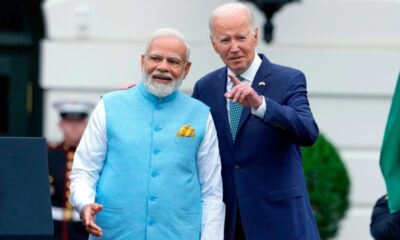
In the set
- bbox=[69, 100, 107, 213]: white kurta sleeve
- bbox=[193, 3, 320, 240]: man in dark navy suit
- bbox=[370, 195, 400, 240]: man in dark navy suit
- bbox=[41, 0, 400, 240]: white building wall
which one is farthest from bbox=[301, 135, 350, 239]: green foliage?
bbox=[69, 100, 107, 213]: white kurta sleeve

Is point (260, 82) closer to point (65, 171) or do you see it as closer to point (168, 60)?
point (168, 60)

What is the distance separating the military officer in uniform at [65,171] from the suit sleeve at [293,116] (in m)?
3.03

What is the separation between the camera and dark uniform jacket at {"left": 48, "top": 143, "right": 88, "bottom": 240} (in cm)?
839

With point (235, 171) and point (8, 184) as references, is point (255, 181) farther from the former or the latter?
point (8, 184)

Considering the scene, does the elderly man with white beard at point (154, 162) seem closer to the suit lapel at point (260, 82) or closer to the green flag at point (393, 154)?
the suit lapel at point (260, 82)

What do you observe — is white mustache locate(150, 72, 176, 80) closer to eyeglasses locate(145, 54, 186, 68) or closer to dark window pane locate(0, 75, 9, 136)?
eyeglasses locate(145, 54, 186, 68)

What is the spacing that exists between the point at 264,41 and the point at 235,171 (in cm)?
368

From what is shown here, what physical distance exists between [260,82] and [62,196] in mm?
3039

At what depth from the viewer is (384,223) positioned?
6.41m

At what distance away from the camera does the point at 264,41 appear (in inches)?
364

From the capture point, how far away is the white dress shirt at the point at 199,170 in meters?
5.44

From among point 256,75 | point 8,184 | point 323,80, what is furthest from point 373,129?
point 8,184

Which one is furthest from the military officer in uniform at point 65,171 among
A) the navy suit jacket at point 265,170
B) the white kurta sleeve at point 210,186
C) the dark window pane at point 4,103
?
the white kurta sleeve at point 210,186

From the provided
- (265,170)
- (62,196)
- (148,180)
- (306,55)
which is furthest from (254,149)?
(306,55)
